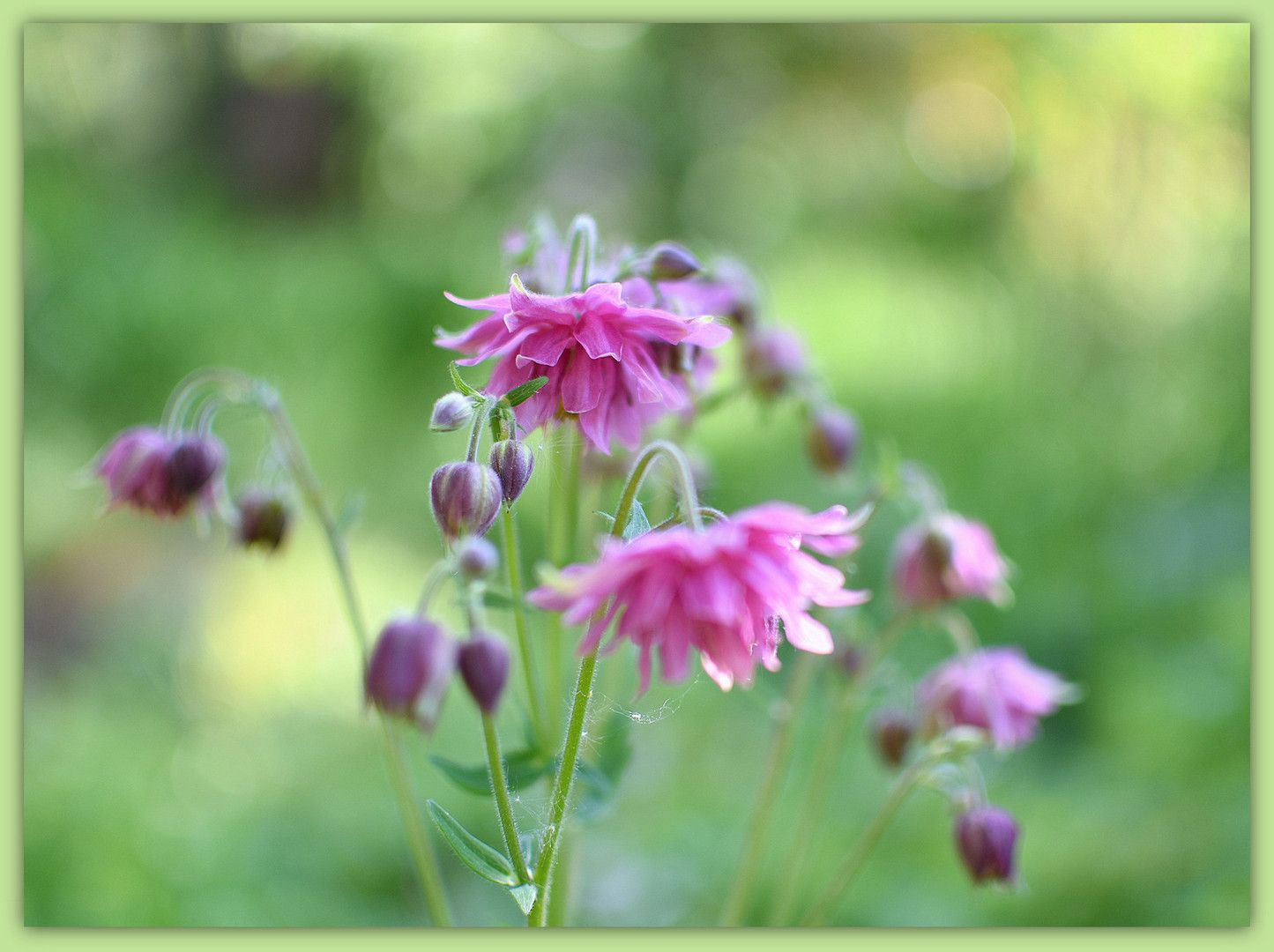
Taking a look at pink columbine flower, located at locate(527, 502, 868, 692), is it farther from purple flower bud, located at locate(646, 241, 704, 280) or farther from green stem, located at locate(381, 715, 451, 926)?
green stem, located at locate(381, 715, 451, 926)

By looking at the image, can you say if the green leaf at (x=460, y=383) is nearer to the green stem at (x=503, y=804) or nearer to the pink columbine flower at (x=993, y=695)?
the green stem at (x=503, y=804)

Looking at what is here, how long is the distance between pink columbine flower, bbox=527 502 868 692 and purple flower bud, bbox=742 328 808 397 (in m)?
0.48

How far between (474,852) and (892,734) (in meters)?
0.60

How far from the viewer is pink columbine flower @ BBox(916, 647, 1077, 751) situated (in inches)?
42.2

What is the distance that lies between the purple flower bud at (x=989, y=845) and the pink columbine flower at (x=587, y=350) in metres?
0.58

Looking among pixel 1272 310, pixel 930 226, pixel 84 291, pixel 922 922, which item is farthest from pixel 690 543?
pixel 930 226

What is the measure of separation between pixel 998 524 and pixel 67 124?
9.08 feet

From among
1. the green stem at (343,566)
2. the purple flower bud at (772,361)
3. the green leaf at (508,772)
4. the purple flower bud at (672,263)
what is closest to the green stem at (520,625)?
the green leaf at (508,772)

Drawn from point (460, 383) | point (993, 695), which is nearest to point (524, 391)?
point (460, 383)

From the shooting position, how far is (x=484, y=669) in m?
0.77

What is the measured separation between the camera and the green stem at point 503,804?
75cm

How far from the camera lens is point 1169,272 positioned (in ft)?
7.61

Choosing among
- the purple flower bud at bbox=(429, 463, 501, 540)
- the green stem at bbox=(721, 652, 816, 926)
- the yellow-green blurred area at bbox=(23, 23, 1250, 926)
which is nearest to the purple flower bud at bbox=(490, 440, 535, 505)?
the purple flower bud at bbox=(429, 463, 501, 540)

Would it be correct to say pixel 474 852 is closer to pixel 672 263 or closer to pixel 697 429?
pixel 672 263
